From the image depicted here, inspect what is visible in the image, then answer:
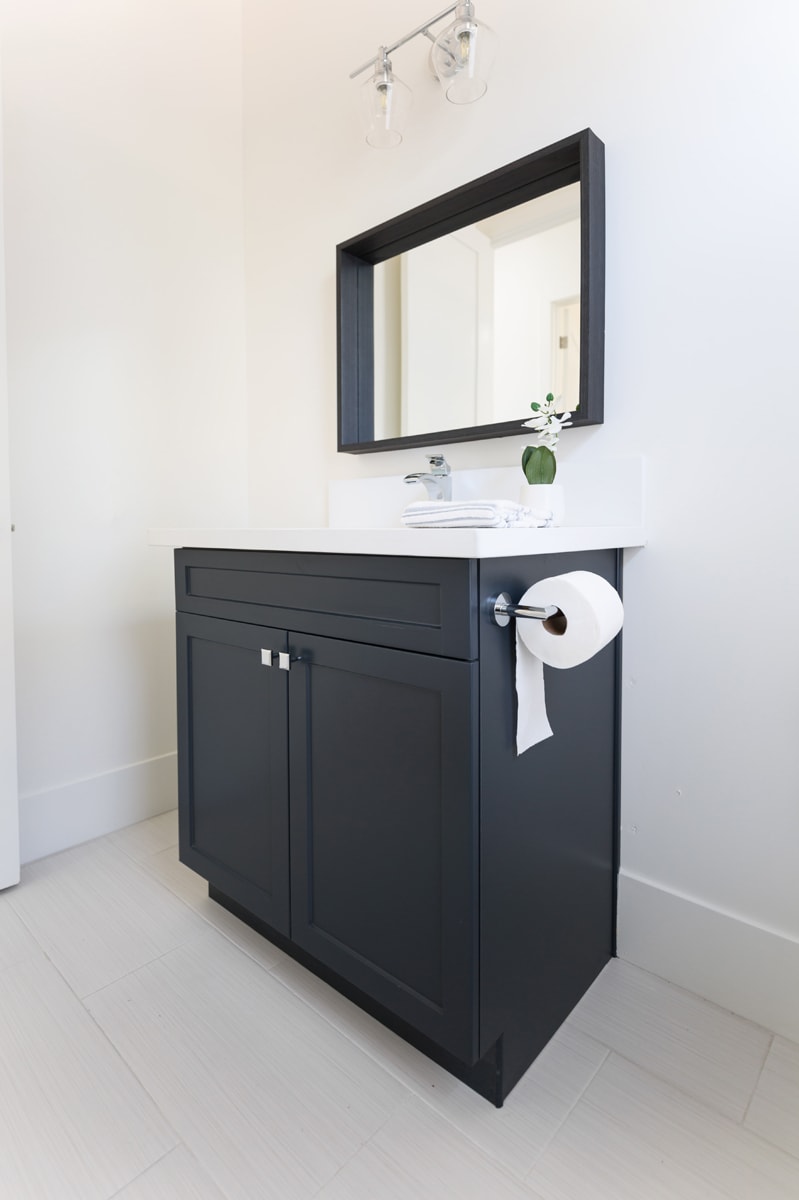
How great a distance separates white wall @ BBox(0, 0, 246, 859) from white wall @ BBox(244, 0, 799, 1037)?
97 cm

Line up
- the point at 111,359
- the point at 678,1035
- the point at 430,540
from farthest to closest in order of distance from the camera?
the point at 111,359 < the point at 678,1035 < the point at 430,540

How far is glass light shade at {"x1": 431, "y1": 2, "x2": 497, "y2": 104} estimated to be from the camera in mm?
1296

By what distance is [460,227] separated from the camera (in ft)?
4.85

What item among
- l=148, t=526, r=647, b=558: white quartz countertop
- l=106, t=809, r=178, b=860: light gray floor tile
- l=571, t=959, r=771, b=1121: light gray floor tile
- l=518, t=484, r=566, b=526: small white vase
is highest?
l=518, t=484, r=566, b=526: small white vase

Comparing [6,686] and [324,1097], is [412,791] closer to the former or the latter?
[324,1097]

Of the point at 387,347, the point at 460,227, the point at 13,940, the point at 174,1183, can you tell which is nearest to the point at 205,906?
the point at 13,940

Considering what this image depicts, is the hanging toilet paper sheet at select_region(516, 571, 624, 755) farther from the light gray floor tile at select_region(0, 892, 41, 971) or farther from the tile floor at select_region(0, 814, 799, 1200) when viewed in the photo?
the light gray floor tile at select_region(0, 892, 41, 971)

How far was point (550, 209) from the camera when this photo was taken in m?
1.31

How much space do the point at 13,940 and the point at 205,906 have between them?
1.31 feet

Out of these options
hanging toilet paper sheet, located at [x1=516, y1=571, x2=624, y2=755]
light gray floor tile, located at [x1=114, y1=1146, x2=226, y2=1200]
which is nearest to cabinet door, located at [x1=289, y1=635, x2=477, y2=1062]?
hanging toilet paper sheet, located at [x1=516, y1=571, x2=624, y2=755]

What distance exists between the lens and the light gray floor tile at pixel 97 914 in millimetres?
1277

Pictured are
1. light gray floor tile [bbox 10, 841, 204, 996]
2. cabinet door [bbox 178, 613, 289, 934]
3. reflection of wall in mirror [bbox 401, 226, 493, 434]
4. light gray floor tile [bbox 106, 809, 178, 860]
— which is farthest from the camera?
light gray floor tile [bbox 106, 809, 178, 860]

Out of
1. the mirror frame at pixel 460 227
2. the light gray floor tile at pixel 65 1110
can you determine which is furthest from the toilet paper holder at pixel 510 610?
the light gray floor tile at pixel 65 1110

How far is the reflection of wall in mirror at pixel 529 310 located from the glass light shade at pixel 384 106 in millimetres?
430
